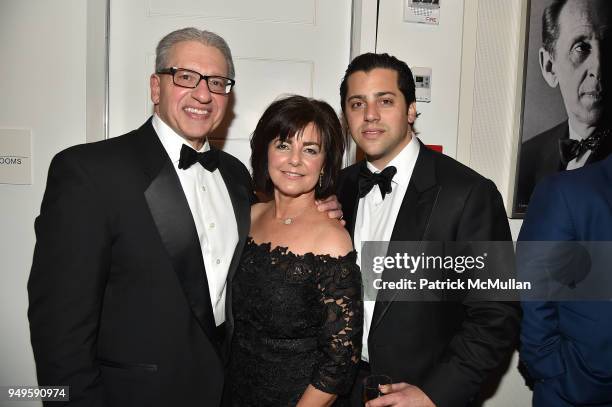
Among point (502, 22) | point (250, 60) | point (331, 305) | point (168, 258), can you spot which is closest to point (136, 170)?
point (168, 258)

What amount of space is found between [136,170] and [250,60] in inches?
54.6

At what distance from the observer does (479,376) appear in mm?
1874

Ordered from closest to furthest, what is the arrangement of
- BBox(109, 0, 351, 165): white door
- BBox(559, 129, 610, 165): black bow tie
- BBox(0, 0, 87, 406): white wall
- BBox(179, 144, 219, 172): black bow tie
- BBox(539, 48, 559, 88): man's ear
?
BBox(179, 144, 219, 172): black bow tie → BBox(0, 0, 87, 406): white wall → BBox(109, 0, 351, 165): white door → BBox(539, 48, 559, 88): man's ear → BBox(559, 129, 610, 165): black bow tie

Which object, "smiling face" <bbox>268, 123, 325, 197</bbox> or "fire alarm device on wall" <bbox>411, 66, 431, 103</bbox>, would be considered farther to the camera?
"fire alarm device on wall" <bbox>411, 66, 431, 103</bbox>

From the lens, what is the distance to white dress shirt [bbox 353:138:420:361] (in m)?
2.03

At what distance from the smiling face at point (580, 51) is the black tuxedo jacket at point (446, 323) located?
1.52m

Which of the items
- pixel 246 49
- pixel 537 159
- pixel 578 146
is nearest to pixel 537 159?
pixel 537 159

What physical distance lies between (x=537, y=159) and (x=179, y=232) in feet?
7.85

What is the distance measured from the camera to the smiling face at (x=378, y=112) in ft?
6.81

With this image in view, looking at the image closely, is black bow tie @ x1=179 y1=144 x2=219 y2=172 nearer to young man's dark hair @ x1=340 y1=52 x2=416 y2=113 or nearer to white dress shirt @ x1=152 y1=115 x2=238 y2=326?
white dress shirt @ x1=152 y1=115 x2=238 y2=326

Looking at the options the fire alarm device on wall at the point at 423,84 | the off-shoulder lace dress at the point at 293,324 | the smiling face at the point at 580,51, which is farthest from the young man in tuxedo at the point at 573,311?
the smiling face at the point at 580,51

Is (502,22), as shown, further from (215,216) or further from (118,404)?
(118,404)

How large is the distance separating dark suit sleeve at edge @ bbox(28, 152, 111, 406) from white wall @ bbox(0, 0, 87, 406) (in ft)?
3.90

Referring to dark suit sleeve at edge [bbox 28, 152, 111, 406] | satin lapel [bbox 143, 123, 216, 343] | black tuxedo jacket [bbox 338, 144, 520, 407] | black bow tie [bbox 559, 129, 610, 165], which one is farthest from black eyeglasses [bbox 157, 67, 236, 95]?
black bow tie [bbox 559, 129, 610, 165]
